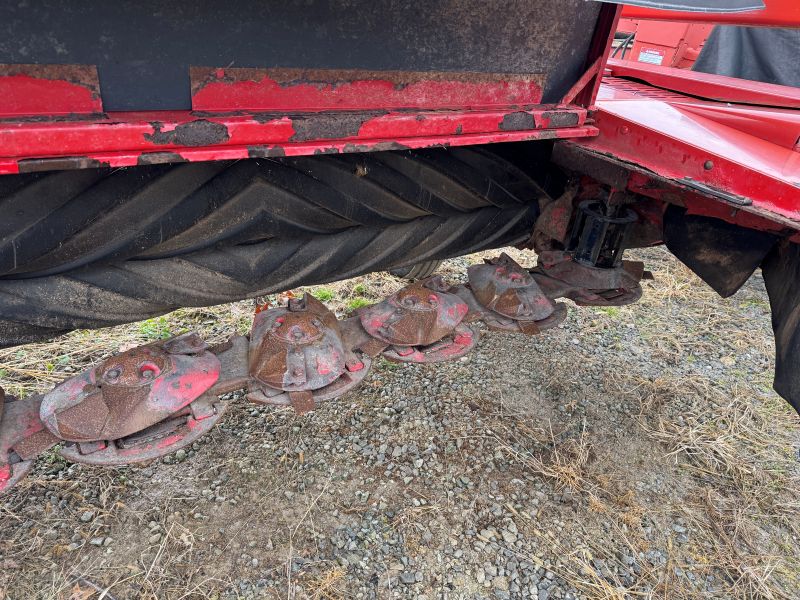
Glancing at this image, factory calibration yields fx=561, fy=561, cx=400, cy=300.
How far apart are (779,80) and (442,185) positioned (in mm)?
4063

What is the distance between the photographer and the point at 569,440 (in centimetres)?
219

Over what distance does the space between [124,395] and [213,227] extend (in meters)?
0.45

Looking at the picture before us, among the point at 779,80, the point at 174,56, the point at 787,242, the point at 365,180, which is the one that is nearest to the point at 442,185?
the point at 365,180

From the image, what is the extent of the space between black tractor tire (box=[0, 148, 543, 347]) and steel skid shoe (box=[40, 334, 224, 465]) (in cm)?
13

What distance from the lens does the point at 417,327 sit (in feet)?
5.46

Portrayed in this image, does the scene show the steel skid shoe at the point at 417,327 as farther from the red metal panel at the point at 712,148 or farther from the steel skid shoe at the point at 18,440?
the steel skid shoe at the point at 18,440


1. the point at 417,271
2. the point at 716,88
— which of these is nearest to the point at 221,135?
the point at 716,88

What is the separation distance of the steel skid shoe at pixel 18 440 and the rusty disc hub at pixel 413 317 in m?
0.85

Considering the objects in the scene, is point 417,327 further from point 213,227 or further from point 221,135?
point 221,135

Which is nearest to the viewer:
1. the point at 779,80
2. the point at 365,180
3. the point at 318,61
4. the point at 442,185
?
the point at 318,61

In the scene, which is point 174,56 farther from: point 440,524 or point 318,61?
point 440,524

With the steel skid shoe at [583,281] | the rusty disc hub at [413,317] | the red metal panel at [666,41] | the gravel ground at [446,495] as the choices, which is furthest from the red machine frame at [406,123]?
the red metal panel at [666,41]

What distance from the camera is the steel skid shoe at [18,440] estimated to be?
1.24 meters

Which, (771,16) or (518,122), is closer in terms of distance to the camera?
(518,122)
